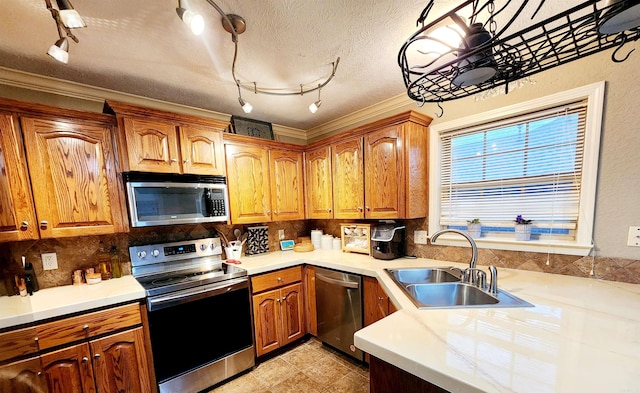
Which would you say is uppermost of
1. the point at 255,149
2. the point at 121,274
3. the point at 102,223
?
the point at 255,149

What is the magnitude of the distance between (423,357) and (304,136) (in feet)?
9.32

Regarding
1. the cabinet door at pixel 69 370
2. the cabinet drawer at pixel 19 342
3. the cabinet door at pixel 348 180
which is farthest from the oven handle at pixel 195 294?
the cabinet door at pixel 348 180

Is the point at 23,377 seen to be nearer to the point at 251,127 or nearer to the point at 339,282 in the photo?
the point at 339,282

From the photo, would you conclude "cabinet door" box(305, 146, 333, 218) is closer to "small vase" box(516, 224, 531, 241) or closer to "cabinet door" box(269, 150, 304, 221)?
"cabinet door" box(269, 150, 304, 221)

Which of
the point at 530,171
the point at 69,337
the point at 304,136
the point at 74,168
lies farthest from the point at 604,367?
the point at 304,136

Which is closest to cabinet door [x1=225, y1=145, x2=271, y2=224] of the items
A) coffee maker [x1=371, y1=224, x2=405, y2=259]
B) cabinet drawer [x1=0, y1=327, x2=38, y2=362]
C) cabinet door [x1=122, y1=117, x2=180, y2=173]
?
cabinet door [x1=122, y1=117, x2=180, y2=173]

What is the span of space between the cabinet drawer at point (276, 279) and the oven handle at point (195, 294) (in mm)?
100

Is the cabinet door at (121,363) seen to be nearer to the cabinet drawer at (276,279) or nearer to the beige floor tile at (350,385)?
the cabinet drawer at (276,279)

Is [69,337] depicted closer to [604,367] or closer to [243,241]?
[243,241]

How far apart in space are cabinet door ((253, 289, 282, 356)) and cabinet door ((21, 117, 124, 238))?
1.23 m

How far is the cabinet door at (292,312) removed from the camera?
7.47ft

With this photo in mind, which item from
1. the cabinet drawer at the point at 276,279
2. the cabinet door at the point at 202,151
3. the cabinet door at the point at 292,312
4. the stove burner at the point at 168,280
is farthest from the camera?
the cabinet door at the point at 292,312

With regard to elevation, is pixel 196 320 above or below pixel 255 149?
below

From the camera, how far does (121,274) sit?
1.93 m
